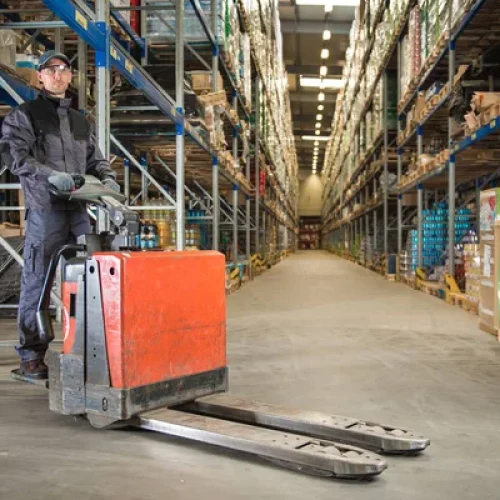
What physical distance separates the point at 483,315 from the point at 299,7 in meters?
19.5

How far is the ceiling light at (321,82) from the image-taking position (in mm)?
30469

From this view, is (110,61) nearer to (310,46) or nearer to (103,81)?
(103,81)

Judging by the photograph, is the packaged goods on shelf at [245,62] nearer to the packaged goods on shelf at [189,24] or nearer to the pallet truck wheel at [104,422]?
the packaged goods on shelf at [189,24]

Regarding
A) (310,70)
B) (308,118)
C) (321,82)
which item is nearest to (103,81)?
(310,70)

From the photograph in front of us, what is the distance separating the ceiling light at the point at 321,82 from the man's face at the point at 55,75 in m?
28.4

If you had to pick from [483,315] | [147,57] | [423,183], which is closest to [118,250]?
[483,315]

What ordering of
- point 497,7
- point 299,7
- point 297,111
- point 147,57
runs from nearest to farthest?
point 497,7 → point 147,57 → point 299,7 → point 297,111

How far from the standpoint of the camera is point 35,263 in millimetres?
3168

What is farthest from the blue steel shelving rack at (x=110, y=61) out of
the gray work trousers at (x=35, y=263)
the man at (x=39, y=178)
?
the gray work trousers at (x=35, y=263)

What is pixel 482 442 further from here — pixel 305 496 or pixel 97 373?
pixel 97 373

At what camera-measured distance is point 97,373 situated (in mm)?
2461

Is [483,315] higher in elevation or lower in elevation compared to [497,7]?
lower

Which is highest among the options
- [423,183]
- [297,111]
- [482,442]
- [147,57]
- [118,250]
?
[297,111]

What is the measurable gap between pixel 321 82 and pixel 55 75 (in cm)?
2898
